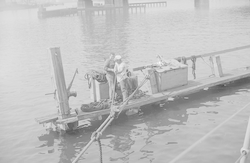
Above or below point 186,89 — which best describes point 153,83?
above

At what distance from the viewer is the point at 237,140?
11.1m

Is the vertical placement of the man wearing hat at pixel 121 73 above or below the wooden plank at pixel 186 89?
above

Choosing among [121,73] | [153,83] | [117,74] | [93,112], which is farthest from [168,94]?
[93,112]

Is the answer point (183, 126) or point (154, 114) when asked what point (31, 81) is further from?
point (183, 126)

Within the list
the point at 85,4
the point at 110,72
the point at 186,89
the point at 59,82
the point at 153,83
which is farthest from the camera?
the point at 85,4

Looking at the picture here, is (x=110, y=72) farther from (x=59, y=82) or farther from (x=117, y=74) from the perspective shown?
(x=59, y=82)

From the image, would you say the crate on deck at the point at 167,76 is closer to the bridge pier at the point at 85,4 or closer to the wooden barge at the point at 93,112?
the wooden barge at the point at 93,112

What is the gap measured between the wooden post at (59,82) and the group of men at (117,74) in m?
1.97

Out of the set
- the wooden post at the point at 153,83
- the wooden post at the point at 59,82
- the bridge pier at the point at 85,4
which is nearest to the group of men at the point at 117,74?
the wooden post at the point at 153,83

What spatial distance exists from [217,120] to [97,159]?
5.35 metres

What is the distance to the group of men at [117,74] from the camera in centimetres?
1285

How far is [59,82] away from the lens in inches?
461

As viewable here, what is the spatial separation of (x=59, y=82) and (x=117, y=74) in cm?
244

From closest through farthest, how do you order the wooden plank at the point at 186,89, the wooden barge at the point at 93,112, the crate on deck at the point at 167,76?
the wooden barge at the point at 93,112, the wooden plank at the point at 186,89, the crate on deck at the point at 167,76
